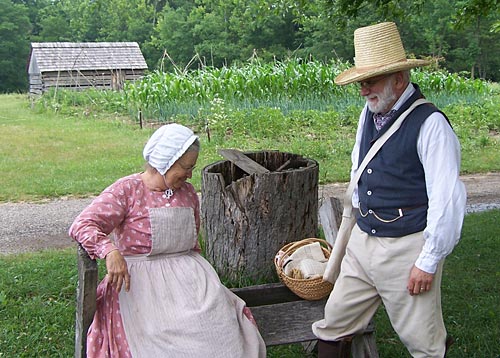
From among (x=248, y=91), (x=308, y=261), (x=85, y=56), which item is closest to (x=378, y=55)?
(x=308, y=261)

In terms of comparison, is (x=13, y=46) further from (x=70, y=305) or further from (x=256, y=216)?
(x=256, y=216)

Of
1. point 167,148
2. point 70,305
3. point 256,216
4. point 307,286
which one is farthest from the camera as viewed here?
point 70,305

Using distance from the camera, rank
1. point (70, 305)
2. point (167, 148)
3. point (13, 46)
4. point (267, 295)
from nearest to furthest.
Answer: point (167, 148)
point (267, 295)
point (70, 305)
point (13, 46)

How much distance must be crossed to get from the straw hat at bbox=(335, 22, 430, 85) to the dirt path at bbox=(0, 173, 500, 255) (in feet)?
14.0

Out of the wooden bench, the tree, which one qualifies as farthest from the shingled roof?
the wooden bench

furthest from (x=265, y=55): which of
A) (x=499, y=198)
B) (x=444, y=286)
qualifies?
(x=444, y=286)

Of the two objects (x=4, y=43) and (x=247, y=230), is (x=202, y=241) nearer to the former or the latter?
(x=247, y=230)

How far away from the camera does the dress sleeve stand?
8.13 feet

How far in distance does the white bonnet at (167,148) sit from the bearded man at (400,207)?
0.78 meters

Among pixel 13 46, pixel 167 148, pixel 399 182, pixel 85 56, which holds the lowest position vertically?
pixel 13 46

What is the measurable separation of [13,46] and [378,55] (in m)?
49.3

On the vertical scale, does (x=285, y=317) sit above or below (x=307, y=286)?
below

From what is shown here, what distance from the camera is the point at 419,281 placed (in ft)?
8.48

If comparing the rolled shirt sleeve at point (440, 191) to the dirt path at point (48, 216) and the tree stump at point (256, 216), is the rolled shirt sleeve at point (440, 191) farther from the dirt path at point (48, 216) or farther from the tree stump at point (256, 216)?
the dirt path at point (48, 216)
